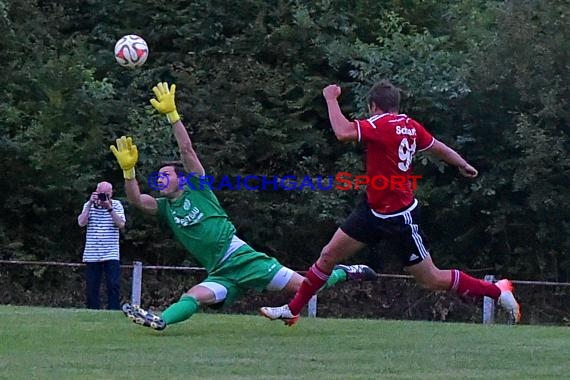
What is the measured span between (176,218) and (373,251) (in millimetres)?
11686

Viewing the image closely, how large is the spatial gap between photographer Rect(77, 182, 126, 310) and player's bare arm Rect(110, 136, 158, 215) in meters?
5.38

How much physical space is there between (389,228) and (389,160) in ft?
1.75

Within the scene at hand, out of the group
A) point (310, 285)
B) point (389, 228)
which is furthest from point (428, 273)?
point (310, 285)

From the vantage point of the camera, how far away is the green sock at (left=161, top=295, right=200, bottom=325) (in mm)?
9133

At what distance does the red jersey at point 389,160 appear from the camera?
29.2ft

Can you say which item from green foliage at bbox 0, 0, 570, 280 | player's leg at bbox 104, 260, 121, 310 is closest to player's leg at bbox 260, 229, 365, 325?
player's leg at bbox 104, 260, 121, 310

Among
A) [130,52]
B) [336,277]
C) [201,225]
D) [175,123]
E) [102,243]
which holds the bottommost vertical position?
[102,243]

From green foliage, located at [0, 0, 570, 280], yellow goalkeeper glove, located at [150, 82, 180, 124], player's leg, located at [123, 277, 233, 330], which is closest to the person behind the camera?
player's leg, located at [123, 277, 233, 330]

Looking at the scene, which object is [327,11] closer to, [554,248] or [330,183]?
[330,183]

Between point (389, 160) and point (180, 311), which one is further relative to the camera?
point (180, 311)

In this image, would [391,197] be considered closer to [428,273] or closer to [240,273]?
[428,273]

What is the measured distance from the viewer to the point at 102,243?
15172mm

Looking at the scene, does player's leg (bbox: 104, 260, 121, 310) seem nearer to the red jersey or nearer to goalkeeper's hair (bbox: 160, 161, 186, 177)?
goalkeeper's hair (bbox: 160, 161, 186, 177)

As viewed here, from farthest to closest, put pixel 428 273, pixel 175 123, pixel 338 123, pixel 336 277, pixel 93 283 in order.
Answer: pixel 93 283 → pixel 336 277 → pixel 175 123 → pixel 428 273 → pixel 338 123
